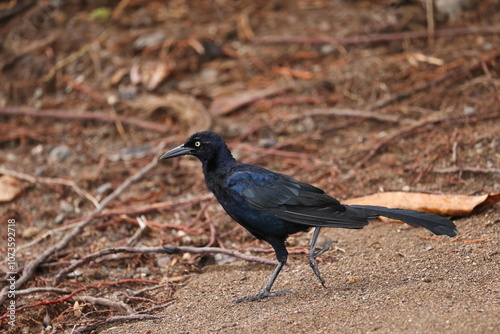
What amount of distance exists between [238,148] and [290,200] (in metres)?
2.65

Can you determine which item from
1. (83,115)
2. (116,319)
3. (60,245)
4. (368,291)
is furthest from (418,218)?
(83,115)

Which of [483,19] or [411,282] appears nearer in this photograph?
[411,282]

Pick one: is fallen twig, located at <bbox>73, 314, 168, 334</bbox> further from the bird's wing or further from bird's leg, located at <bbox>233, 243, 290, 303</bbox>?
the bird's wing

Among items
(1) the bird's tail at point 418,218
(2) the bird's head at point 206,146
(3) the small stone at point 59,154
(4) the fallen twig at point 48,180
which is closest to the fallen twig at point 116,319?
(2) the bird's head at point 206,146

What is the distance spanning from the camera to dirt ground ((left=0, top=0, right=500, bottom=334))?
377 cm

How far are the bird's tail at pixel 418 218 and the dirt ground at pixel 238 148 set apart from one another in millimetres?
278

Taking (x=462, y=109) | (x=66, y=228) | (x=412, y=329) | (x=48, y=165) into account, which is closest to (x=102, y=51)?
(x=48, y=165)

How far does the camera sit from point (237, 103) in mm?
7094

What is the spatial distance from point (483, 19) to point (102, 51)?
15.4 ft

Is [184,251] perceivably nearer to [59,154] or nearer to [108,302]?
[108,302]

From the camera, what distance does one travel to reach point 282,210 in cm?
377

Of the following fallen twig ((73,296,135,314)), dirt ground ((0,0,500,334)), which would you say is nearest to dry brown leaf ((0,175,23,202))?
dirt ground ((0,0,500,334))

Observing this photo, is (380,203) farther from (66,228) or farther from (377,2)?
(377,2)

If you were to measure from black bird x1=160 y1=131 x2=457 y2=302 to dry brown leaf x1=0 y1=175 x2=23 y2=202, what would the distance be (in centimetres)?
291
